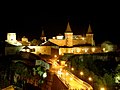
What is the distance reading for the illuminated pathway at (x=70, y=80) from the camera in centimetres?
3077

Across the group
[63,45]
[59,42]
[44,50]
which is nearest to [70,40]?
[63,45]

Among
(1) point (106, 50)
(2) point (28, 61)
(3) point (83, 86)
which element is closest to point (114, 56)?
(1) point (106, 50)

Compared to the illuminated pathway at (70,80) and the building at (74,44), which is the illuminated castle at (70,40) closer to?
the building at (74,44)

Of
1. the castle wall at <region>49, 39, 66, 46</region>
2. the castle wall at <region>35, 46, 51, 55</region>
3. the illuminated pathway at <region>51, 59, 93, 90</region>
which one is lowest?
the illuminated pathway at <region>51, 59, 93, 90</region>

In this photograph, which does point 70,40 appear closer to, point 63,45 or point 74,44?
point 74,44

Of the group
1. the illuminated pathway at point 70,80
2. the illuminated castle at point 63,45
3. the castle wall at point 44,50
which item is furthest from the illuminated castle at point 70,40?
the illuminated pathway at point 70,80

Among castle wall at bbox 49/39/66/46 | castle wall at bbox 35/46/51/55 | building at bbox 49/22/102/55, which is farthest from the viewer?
castle wall at bbox 49/39/66/46

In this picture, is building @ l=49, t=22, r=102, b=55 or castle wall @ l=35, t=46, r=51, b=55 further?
building @ l=49, t=22, r=102, b=55

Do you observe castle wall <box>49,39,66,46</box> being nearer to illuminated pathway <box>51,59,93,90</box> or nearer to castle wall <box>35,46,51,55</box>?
castle wall <box>35,46,51,55</box>

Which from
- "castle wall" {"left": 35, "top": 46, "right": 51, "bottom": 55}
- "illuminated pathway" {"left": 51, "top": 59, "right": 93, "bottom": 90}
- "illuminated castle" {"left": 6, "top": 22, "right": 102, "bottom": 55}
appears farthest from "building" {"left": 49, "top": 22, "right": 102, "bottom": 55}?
"illuminated pathway" {"left": 51, "top": 59, "right": 93, "bottom": 90}

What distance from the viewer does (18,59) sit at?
39.9 metres

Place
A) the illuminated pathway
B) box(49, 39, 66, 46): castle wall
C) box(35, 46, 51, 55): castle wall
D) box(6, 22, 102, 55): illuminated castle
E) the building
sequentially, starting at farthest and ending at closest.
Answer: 1. box(49, 39, 66, 46): castle wall
2. the building
3. box(6, 22, 102, 55): illuminated castle
4. box(35, 46, 51, 55): castle wall
5. the illuminated pathway

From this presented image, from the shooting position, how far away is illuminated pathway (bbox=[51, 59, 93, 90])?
3077cm

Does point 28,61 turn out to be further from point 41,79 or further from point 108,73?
point 108,73
